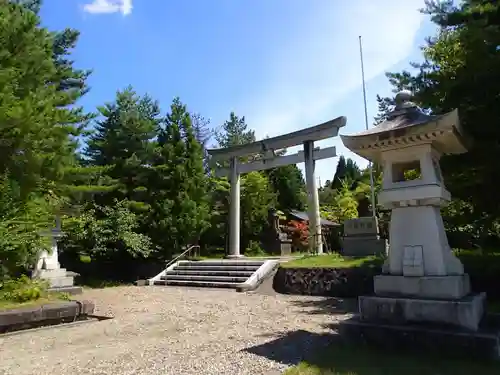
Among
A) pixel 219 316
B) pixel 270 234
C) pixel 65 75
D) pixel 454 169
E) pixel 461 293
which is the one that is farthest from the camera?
pixel 270 234

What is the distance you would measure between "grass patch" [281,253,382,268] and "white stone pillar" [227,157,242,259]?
4.62 meters

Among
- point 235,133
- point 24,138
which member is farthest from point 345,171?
point 24,138

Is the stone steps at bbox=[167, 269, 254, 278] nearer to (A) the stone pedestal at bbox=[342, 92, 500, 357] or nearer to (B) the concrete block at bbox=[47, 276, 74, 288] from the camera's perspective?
(B) the concrete block at bbox=[47, 276, 74, 288]

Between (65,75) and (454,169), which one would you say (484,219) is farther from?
(65,75)

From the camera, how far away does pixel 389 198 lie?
529 centimetres

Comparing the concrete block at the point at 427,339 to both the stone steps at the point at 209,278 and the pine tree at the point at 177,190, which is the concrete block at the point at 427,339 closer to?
the stone steps at the point at 209,278

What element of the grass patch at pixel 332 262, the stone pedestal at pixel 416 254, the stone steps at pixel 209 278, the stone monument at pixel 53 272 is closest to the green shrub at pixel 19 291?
the stone monument at pixel 53 272

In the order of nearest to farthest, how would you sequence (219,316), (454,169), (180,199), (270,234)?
(454,169) → (219,316) → (180,199) → (270,234)

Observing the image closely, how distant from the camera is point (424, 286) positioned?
4.93 metres

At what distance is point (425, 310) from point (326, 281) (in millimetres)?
5825

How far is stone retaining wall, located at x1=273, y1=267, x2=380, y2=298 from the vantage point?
9719 millimetres

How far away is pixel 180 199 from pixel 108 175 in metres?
3.56

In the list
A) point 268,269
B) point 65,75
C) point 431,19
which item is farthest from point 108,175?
point 431,19

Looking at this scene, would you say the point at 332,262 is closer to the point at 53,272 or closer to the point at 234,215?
the point at 234,215
